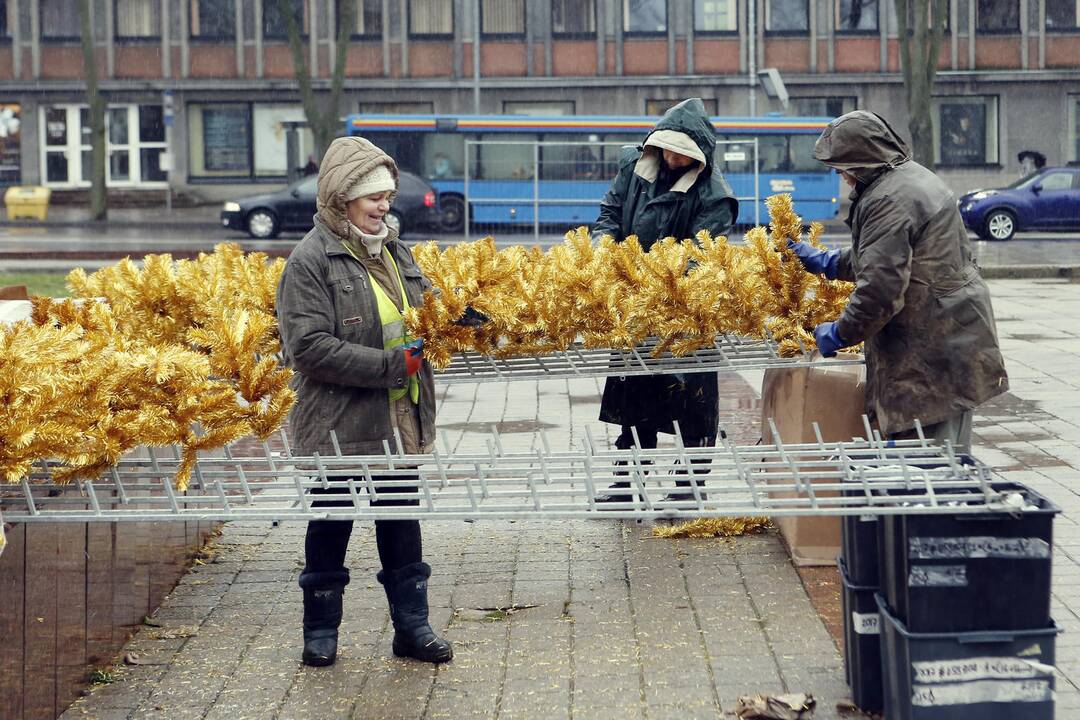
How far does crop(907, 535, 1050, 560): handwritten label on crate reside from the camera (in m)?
3.79

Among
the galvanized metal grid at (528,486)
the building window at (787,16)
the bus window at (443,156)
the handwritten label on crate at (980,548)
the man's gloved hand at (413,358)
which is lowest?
the handwritten label on crate at (980,548)

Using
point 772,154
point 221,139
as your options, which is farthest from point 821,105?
point 221,139

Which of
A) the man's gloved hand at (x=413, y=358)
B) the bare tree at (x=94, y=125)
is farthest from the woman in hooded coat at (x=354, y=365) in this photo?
the bare tree at (x=94, y=125)

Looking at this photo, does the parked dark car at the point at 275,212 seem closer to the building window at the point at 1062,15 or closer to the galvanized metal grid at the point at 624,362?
the building window at the point at 1062,15

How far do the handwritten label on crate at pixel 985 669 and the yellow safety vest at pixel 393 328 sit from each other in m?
1.93

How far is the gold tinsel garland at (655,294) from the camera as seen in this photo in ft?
17.8

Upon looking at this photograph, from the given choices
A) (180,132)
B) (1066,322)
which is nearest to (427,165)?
(180,132)

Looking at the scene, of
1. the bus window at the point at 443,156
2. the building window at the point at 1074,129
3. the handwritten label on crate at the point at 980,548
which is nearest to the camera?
the handwritten label on crate at the point at 980,548

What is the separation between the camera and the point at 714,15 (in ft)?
142

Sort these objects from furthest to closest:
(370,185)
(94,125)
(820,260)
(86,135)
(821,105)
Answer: (86,135)
(821,105)
(94,125)
(820,260)
(370,185)

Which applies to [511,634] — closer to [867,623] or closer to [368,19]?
[867,623]

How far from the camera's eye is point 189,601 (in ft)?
19.2

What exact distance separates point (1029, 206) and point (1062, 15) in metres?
16.3

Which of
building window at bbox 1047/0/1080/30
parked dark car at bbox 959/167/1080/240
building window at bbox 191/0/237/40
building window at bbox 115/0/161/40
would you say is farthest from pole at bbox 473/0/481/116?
building window at bbox 1047/0/1080/30
